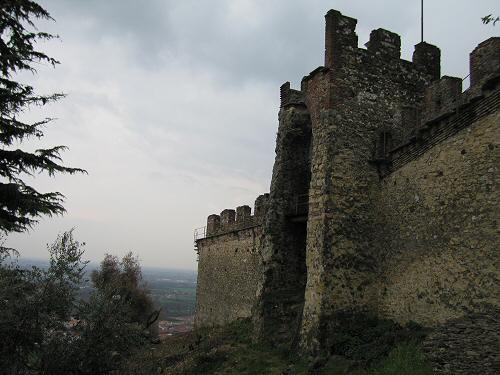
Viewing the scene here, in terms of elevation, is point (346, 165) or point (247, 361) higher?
point (346, 165)

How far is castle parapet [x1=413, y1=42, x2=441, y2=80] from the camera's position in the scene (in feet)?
48.3

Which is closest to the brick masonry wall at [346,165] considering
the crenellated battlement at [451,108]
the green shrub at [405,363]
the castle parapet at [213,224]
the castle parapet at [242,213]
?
the crenellated battlement at [451,108]

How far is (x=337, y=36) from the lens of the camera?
45.1 feet

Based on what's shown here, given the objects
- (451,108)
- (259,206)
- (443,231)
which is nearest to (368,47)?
(451,108)

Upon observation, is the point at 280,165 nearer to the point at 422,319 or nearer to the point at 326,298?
the point at 326,298

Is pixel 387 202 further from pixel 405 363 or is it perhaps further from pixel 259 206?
pixel 259 206

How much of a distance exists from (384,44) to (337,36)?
1.52 meters

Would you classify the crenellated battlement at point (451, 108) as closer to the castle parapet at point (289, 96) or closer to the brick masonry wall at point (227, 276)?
the castle parapet at point (289, 96)

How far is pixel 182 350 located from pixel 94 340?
11.7 meters

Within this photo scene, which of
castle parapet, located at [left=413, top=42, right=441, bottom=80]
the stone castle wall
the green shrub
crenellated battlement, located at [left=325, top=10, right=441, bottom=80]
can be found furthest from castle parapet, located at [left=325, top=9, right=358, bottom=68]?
the stone castle wall

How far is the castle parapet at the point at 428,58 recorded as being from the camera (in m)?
14.7

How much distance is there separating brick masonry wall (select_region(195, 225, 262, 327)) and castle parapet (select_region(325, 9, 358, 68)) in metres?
9.18

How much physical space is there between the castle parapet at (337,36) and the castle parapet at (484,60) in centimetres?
372

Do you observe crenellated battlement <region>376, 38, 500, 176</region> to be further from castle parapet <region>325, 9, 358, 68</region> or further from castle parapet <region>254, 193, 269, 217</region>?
castle parapet <region>254, 193, 269, 217</region>
